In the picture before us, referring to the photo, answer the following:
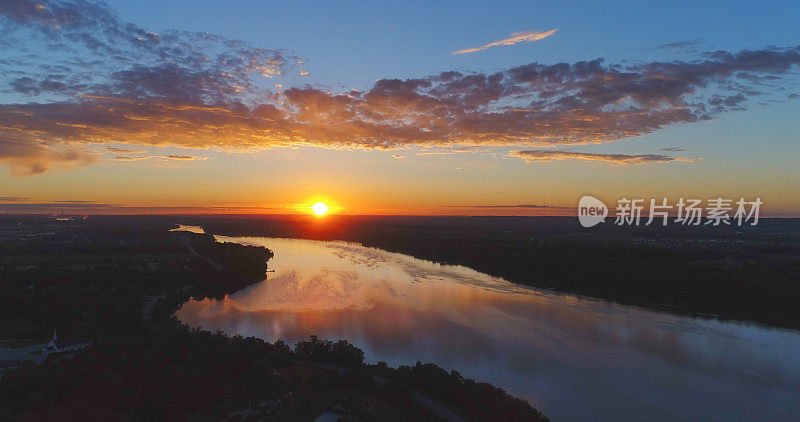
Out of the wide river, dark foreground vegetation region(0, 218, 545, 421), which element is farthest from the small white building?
the wide river

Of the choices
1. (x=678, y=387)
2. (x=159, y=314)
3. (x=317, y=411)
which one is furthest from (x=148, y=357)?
(x=678, y=387)

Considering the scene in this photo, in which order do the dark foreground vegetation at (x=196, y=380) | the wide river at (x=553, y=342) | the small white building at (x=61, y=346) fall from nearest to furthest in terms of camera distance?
the dark foreground vegetation at (x=196, y=380) → the wide river at (x=553, y=342) → the small white building at (x=61, y=346)

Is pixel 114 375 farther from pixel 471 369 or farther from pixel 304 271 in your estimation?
pixel 304 271

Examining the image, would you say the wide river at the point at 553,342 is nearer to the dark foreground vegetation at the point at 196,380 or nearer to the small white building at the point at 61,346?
the dark foreground vegetation at the point at 196,380

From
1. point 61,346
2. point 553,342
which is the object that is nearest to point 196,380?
point 61,346

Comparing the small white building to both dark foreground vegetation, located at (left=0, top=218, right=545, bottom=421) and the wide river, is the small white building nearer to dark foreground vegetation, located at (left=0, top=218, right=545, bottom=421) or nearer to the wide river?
dark foreground vegetation, located at (left=0, top=218, right=545, bottom=421)

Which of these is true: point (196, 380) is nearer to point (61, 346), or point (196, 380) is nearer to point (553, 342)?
point (61, 346)

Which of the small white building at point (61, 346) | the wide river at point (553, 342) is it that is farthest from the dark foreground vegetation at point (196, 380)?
the wide river at point (553, 342)

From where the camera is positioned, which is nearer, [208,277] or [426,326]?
[426,326]
